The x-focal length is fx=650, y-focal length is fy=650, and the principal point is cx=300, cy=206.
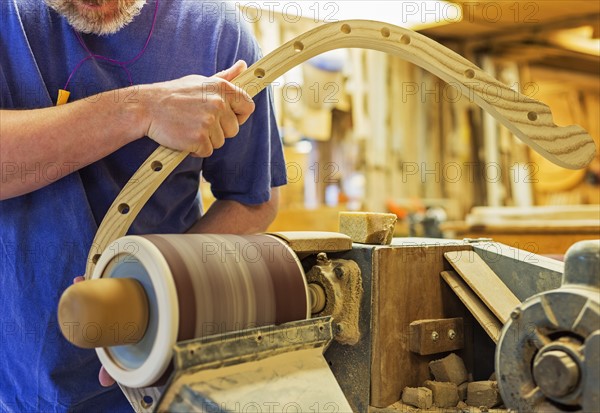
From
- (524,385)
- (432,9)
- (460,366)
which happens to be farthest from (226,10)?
(432,9)

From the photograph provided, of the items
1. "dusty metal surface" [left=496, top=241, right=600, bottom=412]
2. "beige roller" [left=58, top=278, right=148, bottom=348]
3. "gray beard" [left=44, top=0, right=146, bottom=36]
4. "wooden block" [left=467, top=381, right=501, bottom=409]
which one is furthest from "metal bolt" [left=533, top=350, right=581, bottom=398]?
"gray beard" [left=44, top=0, right=146, bottom=36]

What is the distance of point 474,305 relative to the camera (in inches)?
47.1

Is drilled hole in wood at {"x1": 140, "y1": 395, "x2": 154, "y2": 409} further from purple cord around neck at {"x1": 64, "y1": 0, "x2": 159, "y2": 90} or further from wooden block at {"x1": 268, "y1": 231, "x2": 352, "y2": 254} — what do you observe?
purple cord around neck at {"x1": 64, "y1": 0, "x2": 159, "y2": 90}

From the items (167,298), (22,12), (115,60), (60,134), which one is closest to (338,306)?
(167,298)

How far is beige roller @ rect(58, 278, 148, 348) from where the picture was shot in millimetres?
903

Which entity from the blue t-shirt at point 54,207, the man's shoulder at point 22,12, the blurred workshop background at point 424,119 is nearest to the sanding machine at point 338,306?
the blue t-shirt at point 54,207

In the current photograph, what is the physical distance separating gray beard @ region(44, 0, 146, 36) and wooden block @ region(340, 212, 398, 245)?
65 centimetres

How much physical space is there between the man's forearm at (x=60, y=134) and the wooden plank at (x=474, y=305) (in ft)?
2.10

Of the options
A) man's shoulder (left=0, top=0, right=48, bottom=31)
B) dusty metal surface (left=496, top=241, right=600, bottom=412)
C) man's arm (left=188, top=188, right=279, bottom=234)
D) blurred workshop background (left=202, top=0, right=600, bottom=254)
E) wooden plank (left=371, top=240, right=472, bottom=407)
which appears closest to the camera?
dusty metal surface (left=496, top=241, right=600, bottom=412)

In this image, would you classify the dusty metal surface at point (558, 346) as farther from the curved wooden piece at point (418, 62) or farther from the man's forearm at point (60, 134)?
the man's forearm at point (60, 134)

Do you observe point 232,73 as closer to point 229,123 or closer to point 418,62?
point 229,123

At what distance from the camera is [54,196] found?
1301 millimetres

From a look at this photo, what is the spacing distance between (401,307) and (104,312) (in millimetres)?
532

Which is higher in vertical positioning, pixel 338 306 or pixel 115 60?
pixel 115 60
